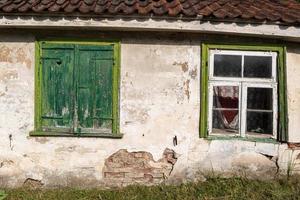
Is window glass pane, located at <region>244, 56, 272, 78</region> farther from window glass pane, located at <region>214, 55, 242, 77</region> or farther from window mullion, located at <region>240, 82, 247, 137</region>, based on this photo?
window mullion, located at <region>240, 82, 247, 137</region>

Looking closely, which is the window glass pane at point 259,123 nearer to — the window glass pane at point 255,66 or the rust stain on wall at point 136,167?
the window glass pane at point 255,66

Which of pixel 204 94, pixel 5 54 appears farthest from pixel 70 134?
pixel 204 94

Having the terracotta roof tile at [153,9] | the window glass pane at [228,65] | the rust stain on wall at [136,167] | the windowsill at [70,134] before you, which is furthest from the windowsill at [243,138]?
the terracotta roof tile at [153,9]

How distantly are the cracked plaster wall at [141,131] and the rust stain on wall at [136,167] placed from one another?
0.07 meters

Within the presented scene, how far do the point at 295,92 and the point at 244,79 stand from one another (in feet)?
2.96

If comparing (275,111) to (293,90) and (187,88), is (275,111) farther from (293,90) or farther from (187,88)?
(187,88)

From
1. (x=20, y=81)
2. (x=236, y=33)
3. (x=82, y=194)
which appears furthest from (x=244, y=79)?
(x=20, y=81)

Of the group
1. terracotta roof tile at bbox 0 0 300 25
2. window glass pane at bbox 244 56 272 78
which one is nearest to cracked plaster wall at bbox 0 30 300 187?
terracotta roof tile at bbox 0 0 300 25

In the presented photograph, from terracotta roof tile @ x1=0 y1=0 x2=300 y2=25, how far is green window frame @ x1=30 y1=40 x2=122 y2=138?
2.21 ft

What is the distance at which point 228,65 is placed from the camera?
7.11 meters

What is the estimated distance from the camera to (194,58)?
23.2 feet

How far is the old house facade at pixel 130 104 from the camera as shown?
704cm

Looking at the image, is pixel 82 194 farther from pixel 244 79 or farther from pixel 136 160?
pixel 244 79

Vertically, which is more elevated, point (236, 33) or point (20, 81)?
point (236, 33)
